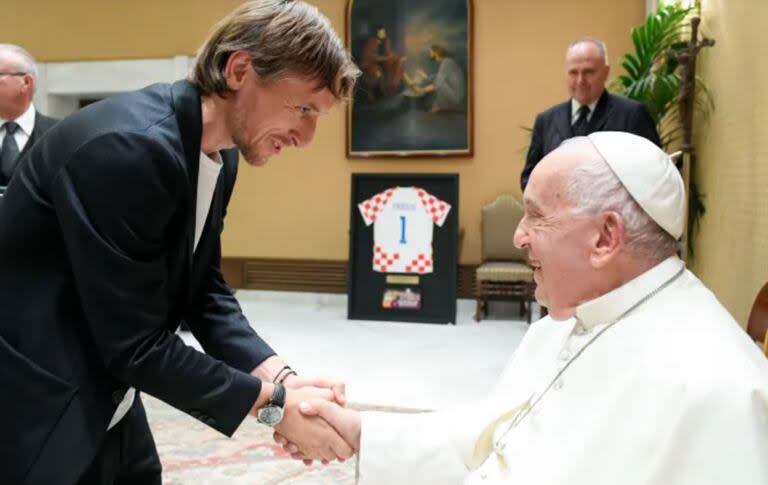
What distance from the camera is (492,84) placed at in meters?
7.53

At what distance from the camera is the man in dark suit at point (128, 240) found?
138cm

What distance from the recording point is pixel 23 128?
160 inches

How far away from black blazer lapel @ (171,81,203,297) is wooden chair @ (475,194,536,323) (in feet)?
17.9

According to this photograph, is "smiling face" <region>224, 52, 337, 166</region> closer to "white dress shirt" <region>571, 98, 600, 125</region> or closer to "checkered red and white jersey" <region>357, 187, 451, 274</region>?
"white dress shirt" <region>571, 98, 600, 125</region>

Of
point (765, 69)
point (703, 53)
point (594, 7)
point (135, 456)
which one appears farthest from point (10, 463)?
point (594, 7)

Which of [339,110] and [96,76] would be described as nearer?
[339,110]

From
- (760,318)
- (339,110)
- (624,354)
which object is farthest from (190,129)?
(339,110)

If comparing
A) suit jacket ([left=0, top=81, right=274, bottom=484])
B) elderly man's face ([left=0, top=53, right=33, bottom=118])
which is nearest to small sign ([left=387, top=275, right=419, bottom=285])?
elderly man's face ([left=0, top=53, right=33, bottom=118])

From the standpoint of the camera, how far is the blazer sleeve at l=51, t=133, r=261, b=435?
4.47 feet

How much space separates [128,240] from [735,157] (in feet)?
12.6

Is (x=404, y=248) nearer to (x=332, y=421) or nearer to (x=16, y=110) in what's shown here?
(x=16, y=110)

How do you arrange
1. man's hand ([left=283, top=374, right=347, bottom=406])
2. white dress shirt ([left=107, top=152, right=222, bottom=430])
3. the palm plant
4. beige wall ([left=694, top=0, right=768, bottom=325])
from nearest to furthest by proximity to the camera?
white dress shirt ([left=107, top=152, right=222, bottom=430]) → man's hand ([left=283, top=374, right=347, bottom=406]) → beige wall ([left=694, top=0, right=768, bottom=325]) → the palm plant

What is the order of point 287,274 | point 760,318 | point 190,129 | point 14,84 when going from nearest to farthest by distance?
point 190,129 < point 760,318 < point 14,84 < point 287,274

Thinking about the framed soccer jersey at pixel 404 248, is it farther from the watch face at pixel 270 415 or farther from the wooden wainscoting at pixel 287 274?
the watch face at pixel 270 415
